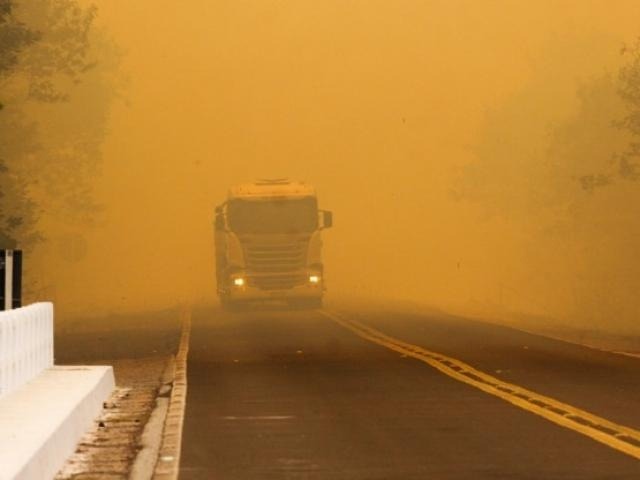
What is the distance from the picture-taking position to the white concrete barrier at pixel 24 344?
63.6 ft

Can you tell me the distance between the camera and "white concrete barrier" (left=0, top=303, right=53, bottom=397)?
1939cm

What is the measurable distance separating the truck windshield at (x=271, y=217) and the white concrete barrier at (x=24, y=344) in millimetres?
32831

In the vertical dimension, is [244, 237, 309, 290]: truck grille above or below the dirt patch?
above

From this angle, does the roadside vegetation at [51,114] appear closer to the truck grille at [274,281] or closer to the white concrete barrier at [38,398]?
the truck grille at [274,281]

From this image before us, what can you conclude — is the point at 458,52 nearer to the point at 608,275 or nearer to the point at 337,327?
the point at 608,275

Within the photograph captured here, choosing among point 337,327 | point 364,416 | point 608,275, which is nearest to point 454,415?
point 364,416

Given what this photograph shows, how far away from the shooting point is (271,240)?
58438 mm

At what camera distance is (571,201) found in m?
103

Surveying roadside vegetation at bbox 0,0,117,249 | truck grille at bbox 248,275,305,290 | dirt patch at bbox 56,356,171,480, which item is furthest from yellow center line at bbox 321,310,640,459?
roadside vegetation at bbox 0,0,117,249

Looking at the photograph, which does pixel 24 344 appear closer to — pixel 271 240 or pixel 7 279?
pixel 7 279

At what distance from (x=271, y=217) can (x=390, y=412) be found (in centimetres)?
3837

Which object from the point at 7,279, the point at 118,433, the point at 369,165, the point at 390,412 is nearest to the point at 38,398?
the point at 118,433

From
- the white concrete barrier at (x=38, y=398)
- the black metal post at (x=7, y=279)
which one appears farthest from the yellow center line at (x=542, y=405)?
the black metal post at (x=7, y=279)

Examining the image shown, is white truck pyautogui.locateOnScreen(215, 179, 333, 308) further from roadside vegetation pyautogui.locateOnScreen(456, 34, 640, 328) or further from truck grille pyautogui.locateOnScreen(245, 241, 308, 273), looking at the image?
roadside vegetation pyautogui.locateOnScreen(456, 34, 640, 328)
